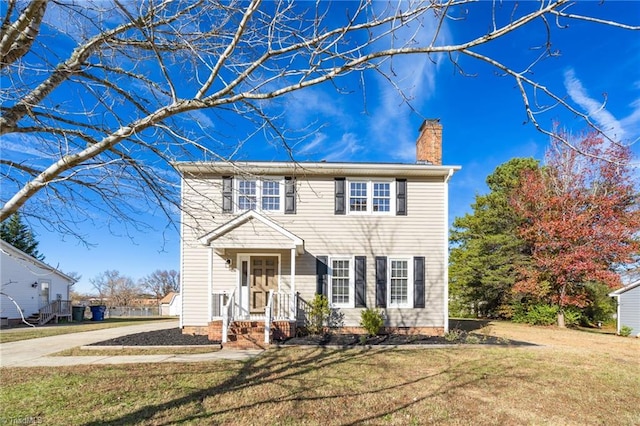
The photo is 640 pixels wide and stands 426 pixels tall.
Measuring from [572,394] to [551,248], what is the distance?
14.7 metres

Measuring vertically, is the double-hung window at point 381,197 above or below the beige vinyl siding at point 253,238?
above

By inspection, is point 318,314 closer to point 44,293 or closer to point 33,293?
point 33,293

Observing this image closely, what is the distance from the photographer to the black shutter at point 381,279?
1141 centimetres

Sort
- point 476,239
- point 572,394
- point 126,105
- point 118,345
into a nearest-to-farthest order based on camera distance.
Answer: point 126,105 → point 572,394 → point 118,345 → point 476,239

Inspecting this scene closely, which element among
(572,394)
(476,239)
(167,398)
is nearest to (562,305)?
(476,239)

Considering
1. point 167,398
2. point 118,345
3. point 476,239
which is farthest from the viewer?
point 476,239

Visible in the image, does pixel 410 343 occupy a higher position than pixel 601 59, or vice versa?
pixel 601 59

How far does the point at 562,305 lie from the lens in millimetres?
17625

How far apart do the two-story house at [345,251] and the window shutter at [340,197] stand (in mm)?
34

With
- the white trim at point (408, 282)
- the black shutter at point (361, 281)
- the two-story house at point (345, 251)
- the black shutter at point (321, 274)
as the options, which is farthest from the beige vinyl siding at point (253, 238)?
the white trim at point (408, 282)

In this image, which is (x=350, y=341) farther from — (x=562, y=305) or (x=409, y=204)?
(x=562, y=305)

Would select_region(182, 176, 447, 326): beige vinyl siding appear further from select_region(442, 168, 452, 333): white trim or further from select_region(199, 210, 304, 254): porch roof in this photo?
select_region(199, 210, 304, 254): porch roof

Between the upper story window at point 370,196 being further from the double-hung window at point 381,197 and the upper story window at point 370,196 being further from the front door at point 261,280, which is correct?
the front door at point 261,280

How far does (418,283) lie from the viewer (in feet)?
37.5
